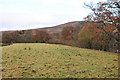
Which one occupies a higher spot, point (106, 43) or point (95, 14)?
point (95, 14)

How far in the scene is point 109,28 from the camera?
11.8 meters

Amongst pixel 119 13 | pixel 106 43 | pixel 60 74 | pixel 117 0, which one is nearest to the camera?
pixel 60 74

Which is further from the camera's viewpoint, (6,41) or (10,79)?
(6,41)

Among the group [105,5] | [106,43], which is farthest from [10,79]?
[106,43]

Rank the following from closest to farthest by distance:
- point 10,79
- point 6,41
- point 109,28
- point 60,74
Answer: point 10,79 < point 60,74 < point 109,28 < point 6,41

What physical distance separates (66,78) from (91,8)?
7079mm

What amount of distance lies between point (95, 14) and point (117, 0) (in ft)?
6.51

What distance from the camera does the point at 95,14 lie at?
10945mm

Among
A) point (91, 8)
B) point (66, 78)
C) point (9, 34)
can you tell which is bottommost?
point (66, 78)

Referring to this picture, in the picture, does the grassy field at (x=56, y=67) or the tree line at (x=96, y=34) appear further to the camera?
the tree line at (x=96, y=34)

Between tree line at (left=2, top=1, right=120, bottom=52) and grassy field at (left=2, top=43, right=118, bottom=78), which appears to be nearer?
grassy field at (left=2, top=43, right=118, bottom=78)

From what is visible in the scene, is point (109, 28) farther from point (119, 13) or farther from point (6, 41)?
point (6, 41)

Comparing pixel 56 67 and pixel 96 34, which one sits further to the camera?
pixel 96 34

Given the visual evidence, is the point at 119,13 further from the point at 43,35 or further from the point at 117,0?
the point at 43,35
